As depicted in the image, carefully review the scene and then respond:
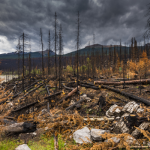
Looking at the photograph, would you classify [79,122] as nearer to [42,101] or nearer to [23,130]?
[23,130]

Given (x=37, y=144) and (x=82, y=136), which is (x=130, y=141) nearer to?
(x=82, y=136)

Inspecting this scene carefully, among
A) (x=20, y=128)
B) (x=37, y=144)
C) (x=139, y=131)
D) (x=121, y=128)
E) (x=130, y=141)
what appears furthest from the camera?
(x=20, y=128)

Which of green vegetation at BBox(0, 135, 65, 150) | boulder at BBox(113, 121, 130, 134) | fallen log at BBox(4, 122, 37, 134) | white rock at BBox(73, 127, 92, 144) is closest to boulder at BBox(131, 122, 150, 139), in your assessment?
boulder at BBox(113, 121, 130, 134)

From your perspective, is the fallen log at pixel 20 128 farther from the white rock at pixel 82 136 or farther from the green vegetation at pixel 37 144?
the white rock at pixel 82 136

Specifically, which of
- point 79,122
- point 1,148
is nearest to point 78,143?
point 79,122

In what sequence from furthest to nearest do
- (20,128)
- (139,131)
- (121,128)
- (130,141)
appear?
(20,128)
(121,128)
(139,131)
(130,141)

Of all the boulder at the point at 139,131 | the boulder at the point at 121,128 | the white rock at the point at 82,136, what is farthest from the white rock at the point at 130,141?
the white rock at the point at 82,136

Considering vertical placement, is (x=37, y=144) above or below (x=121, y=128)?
below

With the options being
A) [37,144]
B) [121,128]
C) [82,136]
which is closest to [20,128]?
[37,144]

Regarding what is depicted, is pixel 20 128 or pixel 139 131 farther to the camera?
pixel 20 128

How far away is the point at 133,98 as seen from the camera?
23.8ft

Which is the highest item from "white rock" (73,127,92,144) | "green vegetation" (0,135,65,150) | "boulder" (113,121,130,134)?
"boulder" (113,121,130,134)

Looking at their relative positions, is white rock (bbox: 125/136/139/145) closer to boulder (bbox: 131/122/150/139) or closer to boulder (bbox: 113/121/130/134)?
boulder (bbox: 131/122/150/139)

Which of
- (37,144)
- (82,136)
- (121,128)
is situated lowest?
(37,144)
